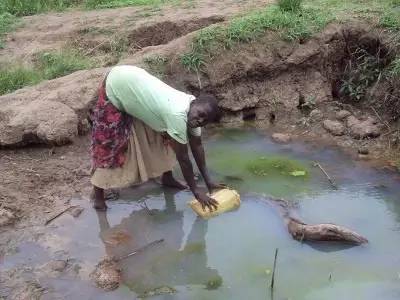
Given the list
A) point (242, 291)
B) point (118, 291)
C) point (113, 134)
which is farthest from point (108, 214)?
point (242, 291)

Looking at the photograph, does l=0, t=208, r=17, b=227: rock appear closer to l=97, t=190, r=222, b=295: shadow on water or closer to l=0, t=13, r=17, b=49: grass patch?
l=97, t=190, r=222, b=295: shadow on water

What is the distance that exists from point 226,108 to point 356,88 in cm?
146

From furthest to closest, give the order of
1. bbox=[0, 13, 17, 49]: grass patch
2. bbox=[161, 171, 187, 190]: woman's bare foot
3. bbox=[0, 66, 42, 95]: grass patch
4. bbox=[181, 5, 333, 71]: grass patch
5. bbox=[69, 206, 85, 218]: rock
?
bbox=[0, 13, 17, 49]: grass patch
bbox=[0, 66, 42, 95]: grass patch
bbox=[181, 5, 333, 71]: grass patch
bbox=[161, 171, 187, 190]: woman's bare foot
bbox=[69, 206, 85, 218]: rock

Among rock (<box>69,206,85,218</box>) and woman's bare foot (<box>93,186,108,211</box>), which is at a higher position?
woman's bare foot (<box>93,186,108,211</box>)

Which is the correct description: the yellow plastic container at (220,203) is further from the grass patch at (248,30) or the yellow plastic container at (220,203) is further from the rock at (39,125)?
the grass patch at (248,30)

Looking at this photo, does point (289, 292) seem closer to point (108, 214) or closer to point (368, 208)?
point (368, 208)

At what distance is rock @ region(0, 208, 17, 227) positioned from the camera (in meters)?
4.43

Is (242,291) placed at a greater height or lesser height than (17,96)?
lesser

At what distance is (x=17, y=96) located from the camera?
19.3 feet

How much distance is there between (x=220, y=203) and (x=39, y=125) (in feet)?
6.78

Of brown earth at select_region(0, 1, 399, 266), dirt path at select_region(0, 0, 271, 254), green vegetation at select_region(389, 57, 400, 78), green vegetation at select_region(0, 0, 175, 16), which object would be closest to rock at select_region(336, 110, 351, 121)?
brown earth at select_region(0, 1, 399, 266)

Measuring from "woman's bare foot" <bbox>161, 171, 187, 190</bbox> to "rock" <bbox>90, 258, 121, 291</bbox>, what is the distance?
1.08 meters

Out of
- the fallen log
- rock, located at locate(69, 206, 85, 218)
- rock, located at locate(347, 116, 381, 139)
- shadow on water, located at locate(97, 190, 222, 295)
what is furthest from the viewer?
rock, located at locate(347, 116, 381, 139)

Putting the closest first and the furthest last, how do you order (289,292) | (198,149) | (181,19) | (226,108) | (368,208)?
1. (289,292)
2. (198,149)
3. (368,208)
4. (226,108)
5. (181,19)
